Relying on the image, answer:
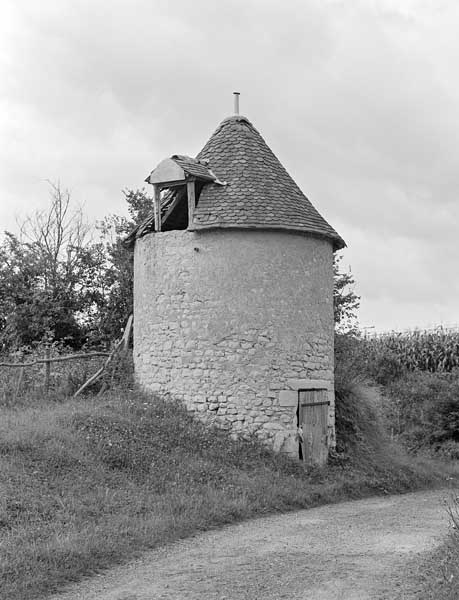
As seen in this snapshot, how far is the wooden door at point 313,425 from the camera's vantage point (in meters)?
17.8

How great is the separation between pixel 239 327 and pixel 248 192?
3.04 m

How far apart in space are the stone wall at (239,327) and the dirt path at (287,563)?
3.92 metres

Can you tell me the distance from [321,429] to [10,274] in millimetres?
14542

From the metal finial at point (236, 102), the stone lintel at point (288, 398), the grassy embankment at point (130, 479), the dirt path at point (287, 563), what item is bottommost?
the dirt path at point (287, 563)

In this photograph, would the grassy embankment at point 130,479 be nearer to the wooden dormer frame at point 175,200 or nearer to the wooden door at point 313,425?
the wooden door at point 313,425

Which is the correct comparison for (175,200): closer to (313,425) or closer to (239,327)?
(239,327)

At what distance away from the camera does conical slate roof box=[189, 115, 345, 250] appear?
18.1 metres

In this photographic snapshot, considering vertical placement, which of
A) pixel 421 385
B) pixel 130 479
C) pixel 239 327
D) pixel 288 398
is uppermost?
pixel 239 327

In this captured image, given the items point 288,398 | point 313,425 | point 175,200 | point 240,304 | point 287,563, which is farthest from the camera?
point 175,200

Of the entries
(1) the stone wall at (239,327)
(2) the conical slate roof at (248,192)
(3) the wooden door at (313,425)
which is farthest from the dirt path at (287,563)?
(2) the conical slate roof at (248,192)

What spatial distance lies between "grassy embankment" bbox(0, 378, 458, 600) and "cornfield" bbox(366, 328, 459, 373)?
14.3m

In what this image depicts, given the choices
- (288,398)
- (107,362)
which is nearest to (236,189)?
(288,398)

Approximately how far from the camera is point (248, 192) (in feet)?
61.0

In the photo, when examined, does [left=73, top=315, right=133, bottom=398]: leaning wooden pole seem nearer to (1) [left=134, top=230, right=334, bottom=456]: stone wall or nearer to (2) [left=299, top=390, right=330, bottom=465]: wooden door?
(1) [left=134, top=230, right=334, bottom=456]: stone wall
